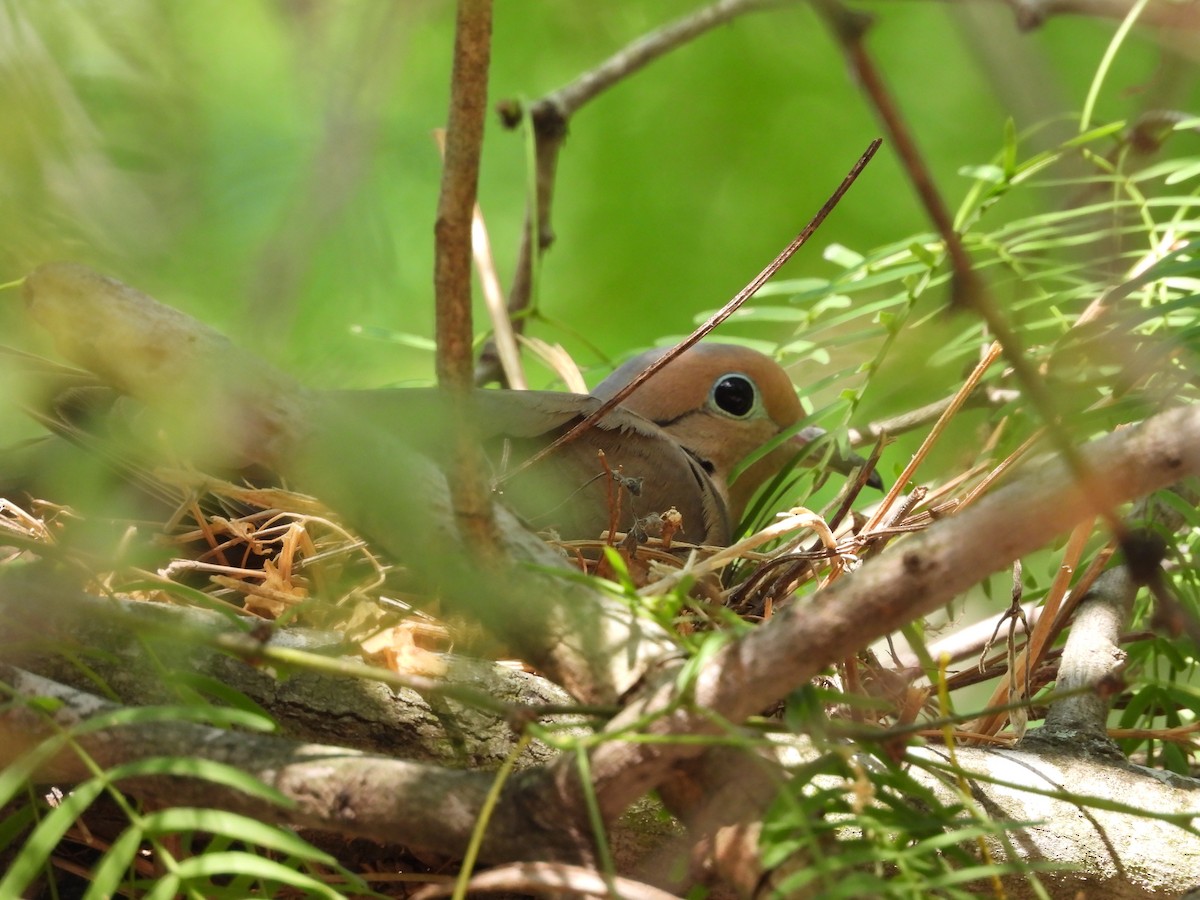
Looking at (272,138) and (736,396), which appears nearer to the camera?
(272,138)

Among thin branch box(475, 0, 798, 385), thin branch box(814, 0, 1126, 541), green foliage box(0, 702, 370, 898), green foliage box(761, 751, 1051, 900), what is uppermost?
thin branch box(475, 0, 798, 385)

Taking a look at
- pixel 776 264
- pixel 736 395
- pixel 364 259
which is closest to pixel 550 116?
pixel 736 395

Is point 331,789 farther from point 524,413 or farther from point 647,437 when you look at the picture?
point 647,437

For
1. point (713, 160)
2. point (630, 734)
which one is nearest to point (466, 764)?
point (630, 734)

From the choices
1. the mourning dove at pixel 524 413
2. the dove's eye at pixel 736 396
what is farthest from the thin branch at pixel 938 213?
the dove's eye at pixel 736 396

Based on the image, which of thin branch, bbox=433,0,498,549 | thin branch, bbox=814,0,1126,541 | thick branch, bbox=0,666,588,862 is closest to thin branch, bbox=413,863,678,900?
thick branch, bbox=0,666,588,862

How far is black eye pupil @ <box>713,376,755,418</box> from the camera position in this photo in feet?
7.88

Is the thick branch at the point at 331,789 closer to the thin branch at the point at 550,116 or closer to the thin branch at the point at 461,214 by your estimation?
the thin branch at the point at 461,214

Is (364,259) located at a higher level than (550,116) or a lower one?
lower

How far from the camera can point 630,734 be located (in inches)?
32.3

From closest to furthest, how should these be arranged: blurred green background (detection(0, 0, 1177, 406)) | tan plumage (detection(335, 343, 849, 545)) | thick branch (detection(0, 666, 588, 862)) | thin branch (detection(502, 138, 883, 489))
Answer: blurred green background (detection(0, 0, 1177, 406)) → thick branch (detection(0, 666, 588, 862)) → thin branch (detection(502, 138, 883, 489)) → tan plumage (detection(335, 343, 849, 545))

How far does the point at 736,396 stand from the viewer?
7.89 ft

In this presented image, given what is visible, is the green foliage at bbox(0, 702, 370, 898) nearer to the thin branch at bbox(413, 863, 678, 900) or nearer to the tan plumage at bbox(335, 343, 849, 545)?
the thin branch at bbox(413, 863, 678, 900)

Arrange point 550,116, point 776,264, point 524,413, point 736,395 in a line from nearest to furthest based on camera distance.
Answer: point 776,264, point 524,413, point 736,395, point 550,116
